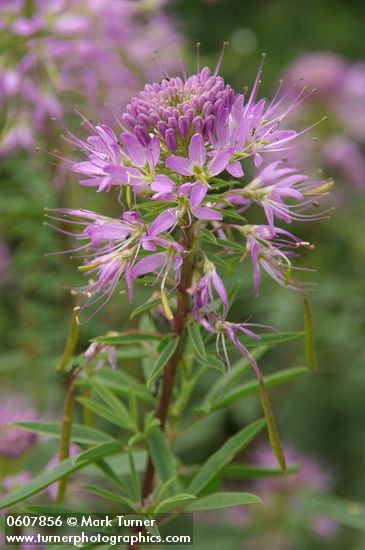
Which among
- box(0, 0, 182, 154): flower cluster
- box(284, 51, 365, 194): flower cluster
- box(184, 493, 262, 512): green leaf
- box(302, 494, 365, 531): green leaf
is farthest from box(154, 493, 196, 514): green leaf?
box(284, 51, 365, 194): flower cluster

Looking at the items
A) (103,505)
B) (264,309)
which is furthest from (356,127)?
(103,505)

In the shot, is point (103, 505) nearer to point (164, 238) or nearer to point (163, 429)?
point (163, 429)

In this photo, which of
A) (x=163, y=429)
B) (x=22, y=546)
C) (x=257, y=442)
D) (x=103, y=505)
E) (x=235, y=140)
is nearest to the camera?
(x=235, y=140)

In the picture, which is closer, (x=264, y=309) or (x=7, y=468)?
(x=7, y=468)

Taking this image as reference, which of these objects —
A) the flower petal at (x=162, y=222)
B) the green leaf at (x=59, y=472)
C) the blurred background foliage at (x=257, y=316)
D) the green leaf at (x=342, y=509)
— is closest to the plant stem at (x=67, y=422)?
the green leaf at (x=59, y=472)

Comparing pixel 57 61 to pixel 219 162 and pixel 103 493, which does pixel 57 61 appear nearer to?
pixel 219 162

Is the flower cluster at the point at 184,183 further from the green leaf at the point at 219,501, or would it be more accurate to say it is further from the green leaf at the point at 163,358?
the green leaf at the point at 219,501
